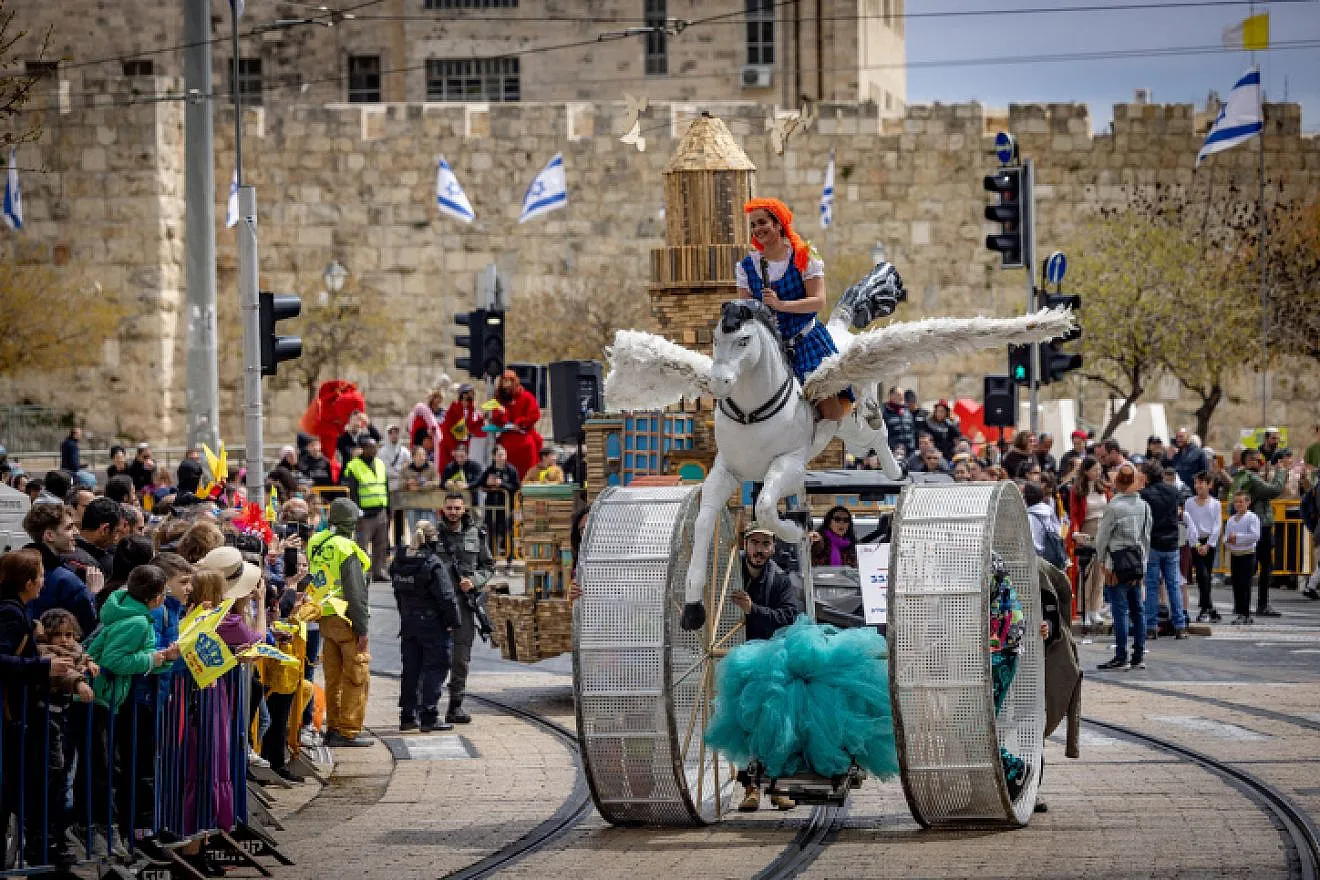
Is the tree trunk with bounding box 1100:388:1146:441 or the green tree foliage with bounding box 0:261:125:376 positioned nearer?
the tree trunk with bounding box 1100:388:1146:441

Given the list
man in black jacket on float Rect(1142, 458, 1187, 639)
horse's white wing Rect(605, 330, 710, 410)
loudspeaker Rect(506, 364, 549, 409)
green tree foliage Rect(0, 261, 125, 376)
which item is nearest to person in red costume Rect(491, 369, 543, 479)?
loudspeaker Rect(506, 364, 549, 409)

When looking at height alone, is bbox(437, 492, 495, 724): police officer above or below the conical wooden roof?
below

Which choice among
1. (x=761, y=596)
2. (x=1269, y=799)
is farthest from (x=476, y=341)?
(x=1269, y=799)

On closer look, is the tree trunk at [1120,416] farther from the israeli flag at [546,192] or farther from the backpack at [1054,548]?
the backpack at [1054,548]

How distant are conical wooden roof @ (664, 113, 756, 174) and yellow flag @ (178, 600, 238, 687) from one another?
6803 millimetres

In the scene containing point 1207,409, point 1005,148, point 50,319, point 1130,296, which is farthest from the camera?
point 1207,409

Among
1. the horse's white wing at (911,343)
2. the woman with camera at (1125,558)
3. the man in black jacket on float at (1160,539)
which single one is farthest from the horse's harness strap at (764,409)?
the man in black jacket on float at (1160,539)

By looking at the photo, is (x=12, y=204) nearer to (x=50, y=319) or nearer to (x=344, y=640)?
(x=50, y=319)

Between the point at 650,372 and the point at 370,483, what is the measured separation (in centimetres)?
1290

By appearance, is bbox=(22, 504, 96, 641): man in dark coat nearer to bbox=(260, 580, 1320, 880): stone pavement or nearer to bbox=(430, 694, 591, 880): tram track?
bbox=(260, 580, 1320, 880): stone pavement

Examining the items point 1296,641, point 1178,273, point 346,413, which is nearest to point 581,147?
point 1178,273

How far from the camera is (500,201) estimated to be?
1580 inches

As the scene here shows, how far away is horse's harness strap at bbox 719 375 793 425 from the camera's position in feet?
37.7

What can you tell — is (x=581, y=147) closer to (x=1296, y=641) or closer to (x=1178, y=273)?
(x=1178, y=273)
